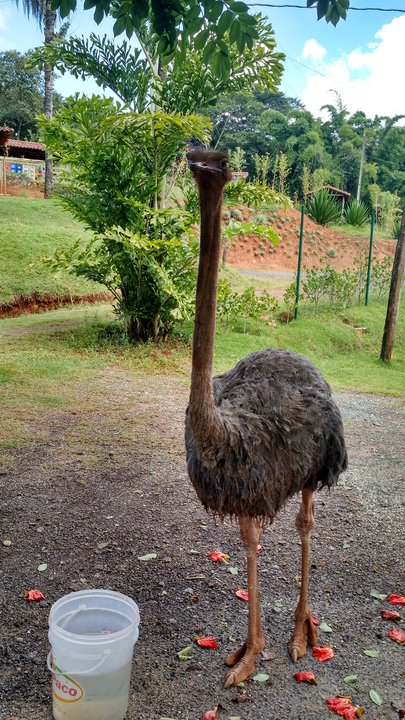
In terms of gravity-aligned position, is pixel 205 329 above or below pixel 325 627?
above

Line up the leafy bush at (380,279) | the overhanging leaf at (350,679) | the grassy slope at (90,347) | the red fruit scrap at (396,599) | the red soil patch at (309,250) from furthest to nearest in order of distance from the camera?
the red soil patch at (309,250), the leafy bush at (380,279), the grassy slope at (90,347), the red fruit scrap at (396,599), the overhanging leaf at (350,679)

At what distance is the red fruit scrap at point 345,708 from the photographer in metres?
2.64

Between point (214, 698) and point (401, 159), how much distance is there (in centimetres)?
3916

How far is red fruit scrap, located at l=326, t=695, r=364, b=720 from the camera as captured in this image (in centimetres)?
264

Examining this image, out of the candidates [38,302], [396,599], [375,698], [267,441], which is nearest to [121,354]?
[38,302]

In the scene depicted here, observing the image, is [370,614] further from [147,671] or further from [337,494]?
[337,494]

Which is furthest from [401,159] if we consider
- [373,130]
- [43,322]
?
[43,322]

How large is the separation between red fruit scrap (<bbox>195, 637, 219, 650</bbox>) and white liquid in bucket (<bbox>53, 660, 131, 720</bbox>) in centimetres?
60

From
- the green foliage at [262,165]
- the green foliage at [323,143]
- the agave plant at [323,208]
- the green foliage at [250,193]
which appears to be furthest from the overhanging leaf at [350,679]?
the green foliage at [323,143]

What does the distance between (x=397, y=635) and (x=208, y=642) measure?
887 millimetres

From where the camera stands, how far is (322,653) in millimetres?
3029

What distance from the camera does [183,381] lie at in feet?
26.2

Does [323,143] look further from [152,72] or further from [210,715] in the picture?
[210,715]

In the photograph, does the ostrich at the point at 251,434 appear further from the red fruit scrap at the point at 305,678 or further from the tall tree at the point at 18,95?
the tall tree at the point at 18,95
